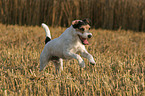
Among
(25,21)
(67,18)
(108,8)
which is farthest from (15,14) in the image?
(108,8)

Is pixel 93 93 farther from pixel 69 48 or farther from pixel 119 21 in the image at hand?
pixel 119 21

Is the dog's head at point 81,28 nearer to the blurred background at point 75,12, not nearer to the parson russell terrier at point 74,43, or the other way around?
the parson russell terrier at point 74,43

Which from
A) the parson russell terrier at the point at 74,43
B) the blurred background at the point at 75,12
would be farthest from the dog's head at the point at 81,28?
the blurred background at the point at 75,12

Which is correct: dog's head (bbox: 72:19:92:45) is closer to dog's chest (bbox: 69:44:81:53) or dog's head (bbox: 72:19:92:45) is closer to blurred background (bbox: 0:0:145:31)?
dog's chest (bbox: 69:44:81:53)

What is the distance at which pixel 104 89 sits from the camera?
7.33 ft

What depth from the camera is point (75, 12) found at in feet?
28.3

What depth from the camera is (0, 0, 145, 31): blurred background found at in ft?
28.2

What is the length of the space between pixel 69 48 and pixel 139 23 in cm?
753

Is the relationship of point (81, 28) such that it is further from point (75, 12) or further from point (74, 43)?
point (75, 12)

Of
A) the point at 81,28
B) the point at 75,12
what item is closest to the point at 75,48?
the point at 81,28

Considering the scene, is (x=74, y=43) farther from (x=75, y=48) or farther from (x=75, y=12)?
(x=75, y=12)

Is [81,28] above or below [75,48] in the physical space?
above

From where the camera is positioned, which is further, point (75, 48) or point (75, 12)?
point (75, 12)

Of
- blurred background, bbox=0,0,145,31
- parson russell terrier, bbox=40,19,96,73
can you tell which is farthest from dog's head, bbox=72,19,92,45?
blurred background, bbox=0,0,145,31
